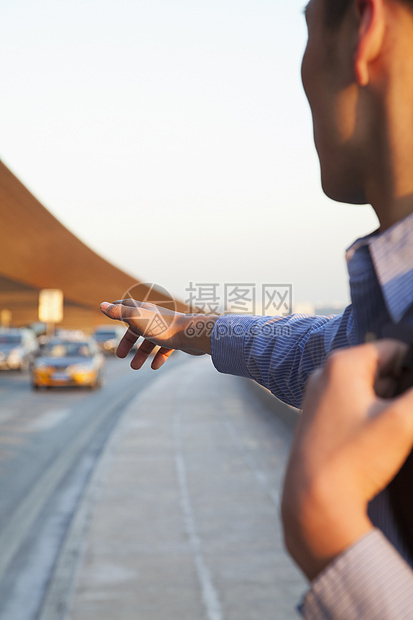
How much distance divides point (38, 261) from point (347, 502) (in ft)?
153

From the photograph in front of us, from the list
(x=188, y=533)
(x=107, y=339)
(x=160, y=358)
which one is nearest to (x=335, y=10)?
(x=160, y=358)

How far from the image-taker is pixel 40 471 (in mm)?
9617

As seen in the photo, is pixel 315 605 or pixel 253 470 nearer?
pixel 315 605

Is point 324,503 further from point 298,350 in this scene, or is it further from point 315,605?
point 298,350

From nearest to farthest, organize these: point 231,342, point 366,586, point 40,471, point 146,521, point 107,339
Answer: point 366,586 → point 231,342 → point 146,521 → point 40,471 → point 107,339

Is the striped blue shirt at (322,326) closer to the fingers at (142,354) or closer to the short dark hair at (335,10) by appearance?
the fingers at (142,354)

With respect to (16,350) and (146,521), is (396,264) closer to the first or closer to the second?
(146,521)

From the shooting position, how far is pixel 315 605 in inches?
24.8

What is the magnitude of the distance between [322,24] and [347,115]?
14 cm

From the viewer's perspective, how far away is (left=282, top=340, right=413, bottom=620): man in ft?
2.00

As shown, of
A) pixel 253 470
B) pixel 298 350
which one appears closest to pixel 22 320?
pixel 253 470

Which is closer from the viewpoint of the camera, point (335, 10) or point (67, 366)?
point (335, 10)

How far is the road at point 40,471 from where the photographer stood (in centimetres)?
558

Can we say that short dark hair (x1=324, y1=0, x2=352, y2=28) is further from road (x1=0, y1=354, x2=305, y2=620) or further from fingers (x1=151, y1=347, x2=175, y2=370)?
road (x1=0, y1=354, x2=305, y2=620)
